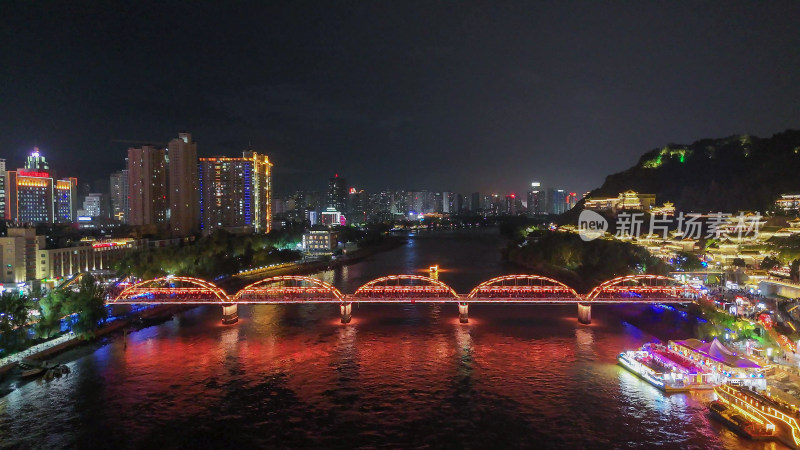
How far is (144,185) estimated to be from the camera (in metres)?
41.3

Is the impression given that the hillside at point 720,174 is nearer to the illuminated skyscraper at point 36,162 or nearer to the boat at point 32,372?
the boat at point 32,372

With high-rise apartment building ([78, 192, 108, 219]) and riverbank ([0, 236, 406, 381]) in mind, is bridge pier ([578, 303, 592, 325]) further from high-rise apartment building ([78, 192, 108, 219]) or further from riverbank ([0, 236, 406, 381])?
high-rise apartment building ([78, 192, 108, 219])

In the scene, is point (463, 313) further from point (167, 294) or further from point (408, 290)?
point (167, 294)

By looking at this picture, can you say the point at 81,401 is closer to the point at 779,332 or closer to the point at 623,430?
the point at 623,430

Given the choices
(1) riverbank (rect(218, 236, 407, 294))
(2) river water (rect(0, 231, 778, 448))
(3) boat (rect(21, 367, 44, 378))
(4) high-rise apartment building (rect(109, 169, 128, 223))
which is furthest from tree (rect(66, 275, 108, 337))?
(4) high-rise apartment building (rect(109, 169, 128, 223))

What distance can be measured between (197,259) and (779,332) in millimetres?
23119

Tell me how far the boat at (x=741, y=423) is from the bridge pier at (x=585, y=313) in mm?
7111

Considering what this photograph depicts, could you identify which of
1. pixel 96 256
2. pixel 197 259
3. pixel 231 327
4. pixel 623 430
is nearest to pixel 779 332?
pixel 623 430

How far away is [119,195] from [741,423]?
214 ft

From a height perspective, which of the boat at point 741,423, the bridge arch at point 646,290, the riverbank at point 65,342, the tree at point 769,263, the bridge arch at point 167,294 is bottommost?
the boat at point 741,423

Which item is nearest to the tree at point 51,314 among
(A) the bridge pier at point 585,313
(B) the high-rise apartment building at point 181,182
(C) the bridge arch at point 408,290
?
(C) the bridge arch at point 408,290

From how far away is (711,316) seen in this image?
14.4 m

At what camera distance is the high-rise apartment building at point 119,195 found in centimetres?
5791

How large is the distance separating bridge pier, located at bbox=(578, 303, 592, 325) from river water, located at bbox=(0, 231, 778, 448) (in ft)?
0.75
